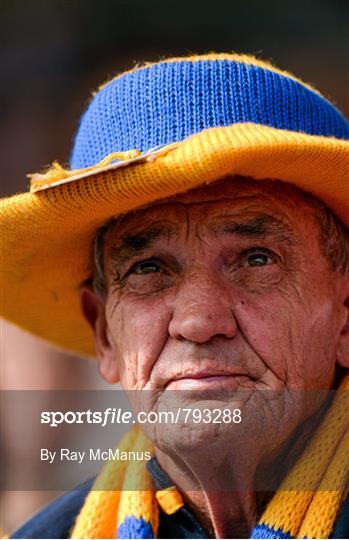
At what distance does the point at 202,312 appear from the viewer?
6.49 ft

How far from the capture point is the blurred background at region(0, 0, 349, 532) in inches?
198

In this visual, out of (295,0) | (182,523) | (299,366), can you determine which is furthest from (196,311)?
(295,0)

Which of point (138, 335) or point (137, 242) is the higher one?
point (137, 242)

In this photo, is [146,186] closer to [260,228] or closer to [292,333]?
[260,228]

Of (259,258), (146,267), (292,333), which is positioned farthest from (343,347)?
(146,267)

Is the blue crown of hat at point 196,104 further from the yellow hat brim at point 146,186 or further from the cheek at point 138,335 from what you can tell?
the cheek at point 138,335

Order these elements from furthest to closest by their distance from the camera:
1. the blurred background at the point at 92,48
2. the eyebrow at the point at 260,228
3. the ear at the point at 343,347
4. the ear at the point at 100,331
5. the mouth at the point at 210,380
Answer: the blurred background at the point at 92,48 < the ear at the point at 100,331 < the ear at the point at 343,347 < the eyebrow at the point at 260,228 < the mouth at the point at 210,380

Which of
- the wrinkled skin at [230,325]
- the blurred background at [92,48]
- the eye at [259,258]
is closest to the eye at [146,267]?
the wrinkled skin at [230,325]

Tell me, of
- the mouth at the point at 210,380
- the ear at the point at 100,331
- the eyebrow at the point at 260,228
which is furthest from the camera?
the ear at the point at 100,331

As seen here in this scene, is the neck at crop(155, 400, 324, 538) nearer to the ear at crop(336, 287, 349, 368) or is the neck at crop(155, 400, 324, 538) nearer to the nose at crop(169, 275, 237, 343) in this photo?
the ear at crop(336, 287, 349, 368)

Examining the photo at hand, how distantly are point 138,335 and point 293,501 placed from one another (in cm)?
57

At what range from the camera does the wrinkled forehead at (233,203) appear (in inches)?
83.2

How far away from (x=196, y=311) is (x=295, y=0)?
3491 millimetres

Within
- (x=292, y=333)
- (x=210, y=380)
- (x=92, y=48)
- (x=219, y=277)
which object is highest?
(x=92, y=48)
